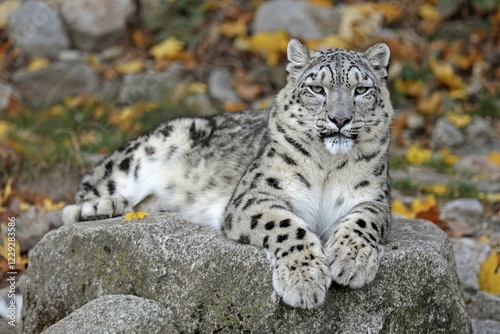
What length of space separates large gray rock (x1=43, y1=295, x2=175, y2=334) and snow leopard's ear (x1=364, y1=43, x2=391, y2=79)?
208 cm

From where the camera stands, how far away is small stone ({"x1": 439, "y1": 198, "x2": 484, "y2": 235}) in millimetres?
8438

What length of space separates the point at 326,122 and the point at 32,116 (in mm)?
7139

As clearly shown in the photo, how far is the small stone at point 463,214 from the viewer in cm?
844

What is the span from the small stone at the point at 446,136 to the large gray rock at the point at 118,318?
265 inches

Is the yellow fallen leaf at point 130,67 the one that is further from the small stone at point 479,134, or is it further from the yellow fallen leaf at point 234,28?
the small stone at point 479,134

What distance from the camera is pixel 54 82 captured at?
12.2 m

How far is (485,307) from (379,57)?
2.13 meters

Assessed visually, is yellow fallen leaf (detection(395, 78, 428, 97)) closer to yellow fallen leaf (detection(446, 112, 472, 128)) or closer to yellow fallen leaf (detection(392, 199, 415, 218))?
yellow fallen leaf (detection(446, 112, 472, 128))

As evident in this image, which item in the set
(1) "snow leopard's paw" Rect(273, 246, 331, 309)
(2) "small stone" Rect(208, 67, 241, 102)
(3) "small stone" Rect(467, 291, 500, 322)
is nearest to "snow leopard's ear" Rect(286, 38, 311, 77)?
(1) "snow leopard's paw" Rect(273, 246, 331, 309)

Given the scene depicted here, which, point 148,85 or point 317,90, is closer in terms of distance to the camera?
point 317,90

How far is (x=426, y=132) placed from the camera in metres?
11.3

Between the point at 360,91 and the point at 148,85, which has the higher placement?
the point at 360,91

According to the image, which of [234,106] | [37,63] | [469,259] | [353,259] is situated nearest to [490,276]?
[469,259]

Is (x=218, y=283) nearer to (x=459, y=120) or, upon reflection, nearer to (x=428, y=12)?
(x=459, y=120)
